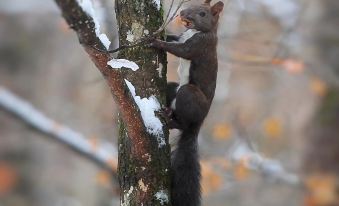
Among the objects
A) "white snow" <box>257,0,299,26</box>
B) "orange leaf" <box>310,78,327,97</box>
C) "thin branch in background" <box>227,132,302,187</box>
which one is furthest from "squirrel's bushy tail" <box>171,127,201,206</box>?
"orange leaf" <box>310,78,327,97</box>


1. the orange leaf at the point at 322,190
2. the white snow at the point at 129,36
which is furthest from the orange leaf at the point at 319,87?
the white snow at the point at 129,36

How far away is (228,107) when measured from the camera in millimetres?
10148

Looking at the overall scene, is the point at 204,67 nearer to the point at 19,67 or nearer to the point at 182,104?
the point at 182,104

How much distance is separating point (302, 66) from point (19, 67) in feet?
20.8

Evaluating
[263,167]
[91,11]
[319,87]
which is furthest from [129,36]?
[319,87]

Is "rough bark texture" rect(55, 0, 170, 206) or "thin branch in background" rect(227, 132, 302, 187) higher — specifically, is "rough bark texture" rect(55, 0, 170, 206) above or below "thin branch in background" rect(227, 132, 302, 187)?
below

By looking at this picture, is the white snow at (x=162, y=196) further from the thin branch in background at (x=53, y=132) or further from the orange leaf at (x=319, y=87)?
the orange leaf at (x=319, y=87)

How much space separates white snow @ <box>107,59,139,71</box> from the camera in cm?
282

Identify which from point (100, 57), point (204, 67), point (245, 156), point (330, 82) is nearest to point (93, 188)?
point (245, 156)

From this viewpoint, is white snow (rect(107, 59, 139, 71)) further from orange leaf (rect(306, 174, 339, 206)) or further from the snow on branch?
orange leaf (rect(306, 174, 339, 206))

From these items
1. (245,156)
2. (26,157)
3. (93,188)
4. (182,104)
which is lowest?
Answer: (182,104)

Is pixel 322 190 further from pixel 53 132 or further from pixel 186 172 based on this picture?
pixel 186 172

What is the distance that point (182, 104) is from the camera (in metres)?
3.48

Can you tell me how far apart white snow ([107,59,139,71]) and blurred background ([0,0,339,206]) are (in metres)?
1.71
